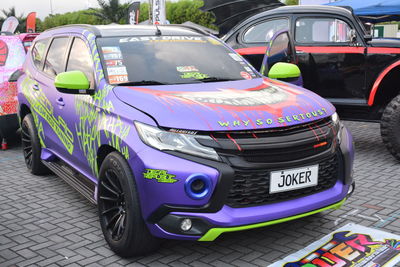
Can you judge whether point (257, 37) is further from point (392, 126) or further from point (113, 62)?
point (113, 62)

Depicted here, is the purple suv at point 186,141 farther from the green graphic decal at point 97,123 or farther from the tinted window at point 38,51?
the tinted window at point 38,51

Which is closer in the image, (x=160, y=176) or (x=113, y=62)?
(x=160, y=176)

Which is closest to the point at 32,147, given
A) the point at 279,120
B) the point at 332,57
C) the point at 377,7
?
the point at 279,120

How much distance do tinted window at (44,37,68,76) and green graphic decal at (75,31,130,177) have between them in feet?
2.01

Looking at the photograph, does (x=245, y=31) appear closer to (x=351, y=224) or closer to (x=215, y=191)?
(x=351, y=224)

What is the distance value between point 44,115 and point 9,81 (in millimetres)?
2292

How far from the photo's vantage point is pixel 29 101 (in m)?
5.57

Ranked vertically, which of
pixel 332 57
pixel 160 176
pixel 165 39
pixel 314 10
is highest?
pixel 314 10

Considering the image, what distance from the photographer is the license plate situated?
3.26 m

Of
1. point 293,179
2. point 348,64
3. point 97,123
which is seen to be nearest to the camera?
point 293,179

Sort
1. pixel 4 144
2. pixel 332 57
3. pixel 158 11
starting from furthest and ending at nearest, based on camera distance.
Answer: pixel 158 11 → pixel 4 144 → pixel 332 57

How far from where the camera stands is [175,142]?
10.4 ft

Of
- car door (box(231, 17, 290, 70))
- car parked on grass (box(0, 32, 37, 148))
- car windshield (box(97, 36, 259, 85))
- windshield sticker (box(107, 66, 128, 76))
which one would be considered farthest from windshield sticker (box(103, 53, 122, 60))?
car door (box(231, 17, 290, 70))

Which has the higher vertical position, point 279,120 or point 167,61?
point 167,61
